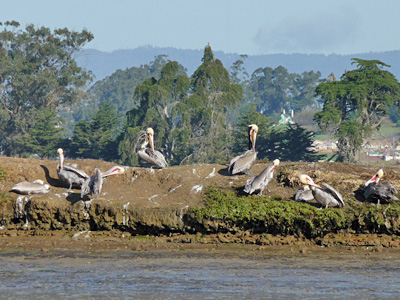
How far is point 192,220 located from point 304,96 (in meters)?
166

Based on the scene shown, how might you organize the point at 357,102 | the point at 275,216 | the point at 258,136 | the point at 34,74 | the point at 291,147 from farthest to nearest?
the point at 34,74 < the point at 357,102 < the point at 258,136 < the point at 291,147 < the point at 275,216

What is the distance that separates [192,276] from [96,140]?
5193 centimetres

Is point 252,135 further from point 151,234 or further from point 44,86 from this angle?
point 44,86

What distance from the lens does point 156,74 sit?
17650 centimetres

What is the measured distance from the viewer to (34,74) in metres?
80.9

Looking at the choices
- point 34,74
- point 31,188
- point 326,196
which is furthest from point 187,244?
point 34,74

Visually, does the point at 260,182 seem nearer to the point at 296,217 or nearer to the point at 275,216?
the point at 275,216

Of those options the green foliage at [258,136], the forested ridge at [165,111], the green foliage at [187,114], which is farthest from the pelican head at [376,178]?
the green foliage at [187,114]

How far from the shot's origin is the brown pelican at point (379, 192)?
20.6 metres

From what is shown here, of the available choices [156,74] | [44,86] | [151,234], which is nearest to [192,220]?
[151,234]

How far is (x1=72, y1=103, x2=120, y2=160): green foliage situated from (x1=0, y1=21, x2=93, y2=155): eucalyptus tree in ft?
27.0

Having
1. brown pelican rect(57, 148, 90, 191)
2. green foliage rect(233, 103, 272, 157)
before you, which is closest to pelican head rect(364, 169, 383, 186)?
brown pelican rect(57, 148, 90, 191)

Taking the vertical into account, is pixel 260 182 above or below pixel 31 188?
above

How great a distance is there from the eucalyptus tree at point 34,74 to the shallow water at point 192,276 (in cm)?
5758
